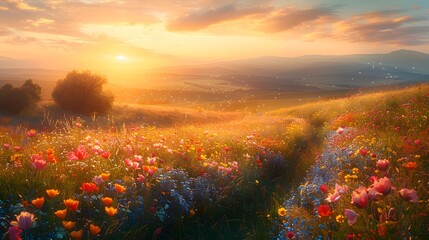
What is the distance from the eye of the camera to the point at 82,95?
99.6ft

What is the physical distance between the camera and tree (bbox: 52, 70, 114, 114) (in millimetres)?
30000

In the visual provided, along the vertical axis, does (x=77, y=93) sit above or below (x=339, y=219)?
above

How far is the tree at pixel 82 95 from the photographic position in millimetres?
30000

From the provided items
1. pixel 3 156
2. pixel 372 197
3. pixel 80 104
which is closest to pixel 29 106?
pixel 80 104

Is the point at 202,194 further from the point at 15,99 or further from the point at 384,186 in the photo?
the point at 15,99

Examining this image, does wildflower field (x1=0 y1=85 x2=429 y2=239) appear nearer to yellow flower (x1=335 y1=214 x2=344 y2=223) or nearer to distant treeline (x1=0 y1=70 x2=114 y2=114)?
yellow flower (x1=335 y1=214 x2=344 y2=223)

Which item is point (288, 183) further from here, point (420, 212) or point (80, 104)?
point (80, 104)

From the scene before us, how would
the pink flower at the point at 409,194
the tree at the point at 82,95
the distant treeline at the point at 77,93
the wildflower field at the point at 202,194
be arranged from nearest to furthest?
the pink flower at the point at 409,194, the wildflower field at the point at 202,194, the distant treeline at the point at 77,93, the tree at the point at 82,95

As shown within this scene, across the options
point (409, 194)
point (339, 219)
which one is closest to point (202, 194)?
point (339, 219)

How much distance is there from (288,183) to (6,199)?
6078 mm

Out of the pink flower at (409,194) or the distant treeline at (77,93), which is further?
the distant treeline at (77,93)

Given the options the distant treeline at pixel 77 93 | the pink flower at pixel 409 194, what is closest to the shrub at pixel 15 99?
the distant treeline at pixel 77 93

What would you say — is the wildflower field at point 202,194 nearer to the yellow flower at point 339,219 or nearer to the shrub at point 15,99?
the yellow flower at point 339,219

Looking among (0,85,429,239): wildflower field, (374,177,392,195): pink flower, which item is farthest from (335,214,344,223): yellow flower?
(374,177,392,195): pink flower
